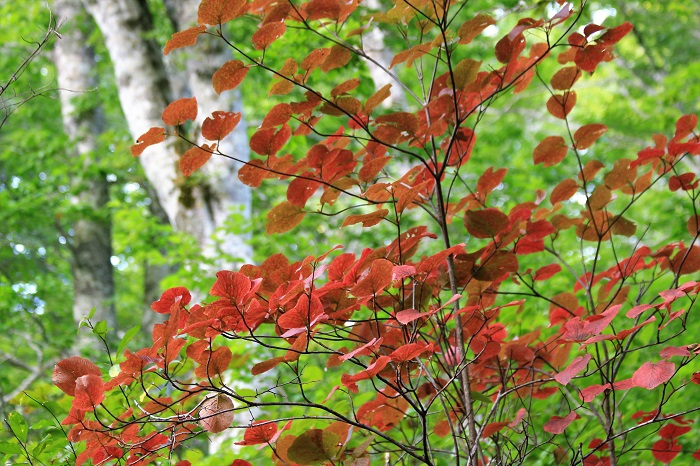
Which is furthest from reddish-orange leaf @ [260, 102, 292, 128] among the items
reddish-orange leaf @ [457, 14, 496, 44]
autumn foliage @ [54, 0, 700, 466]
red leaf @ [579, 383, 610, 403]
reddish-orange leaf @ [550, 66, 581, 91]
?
red leaf @ [579, 383, 610, 403]

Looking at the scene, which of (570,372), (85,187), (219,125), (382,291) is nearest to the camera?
(570,372)

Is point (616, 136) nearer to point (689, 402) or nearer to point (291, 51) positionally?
point (291, 51)

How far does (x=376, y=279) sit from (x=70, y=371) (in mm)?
519

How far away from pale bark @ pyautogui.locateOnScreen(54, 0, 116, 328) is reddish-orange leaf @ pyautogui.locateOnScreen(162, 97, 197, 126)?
19.3 feet

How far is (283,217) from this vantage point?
1.23 m

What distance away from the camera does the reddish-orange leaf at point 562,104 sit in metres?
1.42

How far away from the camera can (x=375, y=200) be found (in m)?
1.28

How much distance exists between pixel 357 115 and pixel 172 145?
3.09 meters

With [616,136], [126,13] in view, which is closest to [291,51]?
[126,13]

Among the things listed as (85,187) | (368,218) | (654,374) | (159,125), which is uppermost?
(85,187)

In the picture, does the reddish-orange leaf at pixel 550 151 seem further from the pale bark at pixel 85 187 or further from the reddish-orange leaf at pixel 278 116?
the pale bark at pixel 85 187

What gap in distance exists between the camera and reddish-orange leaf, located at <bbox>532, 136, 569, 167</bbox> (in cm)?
144

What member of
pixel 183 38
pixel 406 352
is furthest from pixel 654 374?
pixel 183 38

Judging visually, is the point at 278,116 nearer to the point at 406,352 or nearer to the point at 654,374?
the point at 406,352
